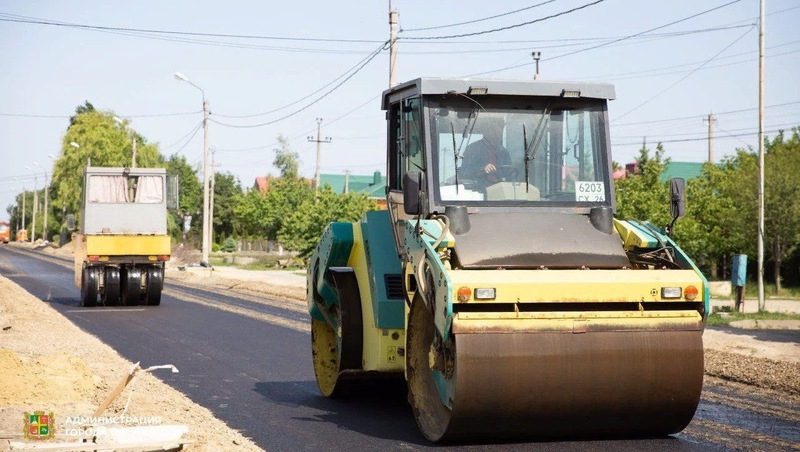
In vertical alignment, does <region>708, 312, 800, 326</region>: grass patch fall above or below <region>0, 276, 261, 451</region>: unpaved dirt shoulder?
below

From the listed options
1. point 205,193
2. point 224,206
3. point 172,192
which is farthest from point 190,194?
point 172,192

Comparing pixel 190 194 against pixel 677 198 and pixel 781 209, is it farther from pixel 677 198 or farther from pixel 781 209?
pixel 677 198

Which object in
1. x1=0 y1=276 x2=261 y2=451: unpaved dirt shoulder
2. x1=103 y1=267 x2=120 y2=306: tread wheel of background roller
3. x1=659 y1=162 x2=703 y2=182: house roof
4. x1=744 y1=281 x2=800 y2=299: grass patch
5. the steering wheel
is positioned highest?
x1=659 y1=162 x2=703 y2=182: house roof

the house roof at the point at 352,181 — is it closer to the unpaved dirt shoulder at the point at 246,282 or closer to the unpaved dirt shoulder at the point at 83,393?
the unpaved dirt shoulder at the point at 246,282

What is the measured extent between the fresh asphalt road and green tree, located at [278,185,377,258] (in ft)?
105

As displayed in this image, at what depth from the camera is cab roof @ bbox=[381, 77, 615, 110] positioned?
31.4 ft

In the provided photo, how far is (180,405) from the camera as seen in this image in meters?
10.9

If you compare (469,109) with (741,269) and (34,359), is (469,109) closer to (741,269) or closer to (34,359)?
(34,359)

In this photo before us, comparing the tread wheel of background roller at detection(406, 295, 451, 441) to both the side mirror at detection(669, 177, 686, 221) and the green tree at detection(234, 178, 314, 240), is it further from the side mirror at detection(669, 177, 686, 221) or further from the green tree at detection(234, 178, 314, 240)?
the green tree at detection(234, 178, 314, 240)

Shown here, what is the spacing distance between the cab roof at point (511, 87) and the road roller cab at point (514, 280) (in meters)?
0.01

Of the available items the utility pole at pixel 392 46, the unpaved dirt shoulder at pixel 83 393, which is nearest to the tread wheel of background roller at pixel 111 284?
the utility pole at pixel 392 46

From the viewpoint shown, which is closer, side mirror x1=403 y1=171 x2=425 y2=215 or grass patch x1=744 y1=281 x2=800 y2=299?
side mirror x1=403 y1=171 x2=425 y2=215

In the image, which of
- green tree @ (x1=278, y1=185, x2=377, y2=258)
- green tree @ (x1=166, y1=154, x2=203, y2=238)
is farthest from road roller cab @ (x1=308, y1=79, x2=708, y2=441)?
green tree @ (x1=166, y1=154, x2=203, y2=238)

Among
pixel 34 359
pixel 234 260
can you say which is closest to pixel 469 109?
pixel 34 359
